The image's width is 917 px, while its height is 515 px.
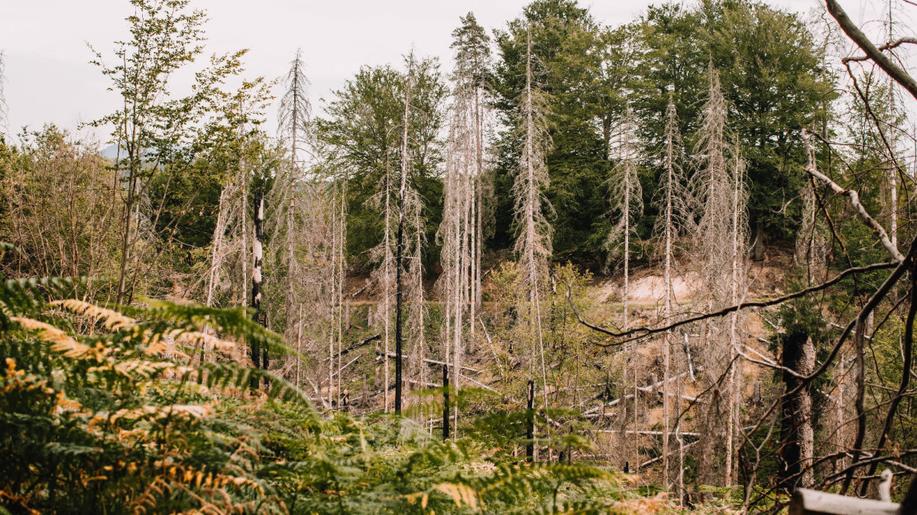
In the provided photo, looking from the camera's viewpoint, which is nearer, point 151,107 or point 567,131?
point 151,107

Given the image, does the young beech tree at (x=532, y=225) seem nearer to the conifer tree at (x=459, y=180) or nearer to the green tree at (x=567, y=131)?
the conifer tree at (x=459, y=180)

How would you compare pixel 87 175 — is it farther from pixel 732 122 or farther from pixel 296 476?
pixel 732 122

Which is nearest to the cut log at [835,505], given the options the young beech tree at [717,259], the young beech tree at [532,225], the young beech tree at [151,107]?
the young beech tree at [151,107]

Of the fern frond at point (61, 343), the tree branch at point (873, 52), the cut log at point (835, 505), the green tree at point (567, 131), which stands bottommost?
the cut log at point (835, 505)

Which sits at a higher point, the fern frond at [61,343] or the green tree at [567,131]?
the green tree at [567,131]

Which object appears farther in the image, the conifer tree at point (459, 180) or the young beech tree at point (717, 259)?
the conifer tree at point (459, 180)

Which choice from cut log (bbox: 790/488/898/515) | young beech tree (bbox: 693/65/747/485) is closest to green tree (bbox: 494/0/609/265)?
young beech tree (bbox: 693/65/747/485)

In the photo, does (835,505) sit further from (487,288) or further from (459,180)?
(487,288)

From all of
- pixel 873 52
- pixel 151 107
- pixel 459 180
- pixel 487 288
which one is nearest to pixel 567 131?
pixel 487 288

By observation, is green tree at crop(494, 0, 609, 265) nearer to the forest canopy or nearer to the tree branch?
the forest canopy

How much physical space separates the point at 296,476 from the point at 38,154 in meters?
16.9

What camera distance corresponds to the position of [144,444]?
2576mm

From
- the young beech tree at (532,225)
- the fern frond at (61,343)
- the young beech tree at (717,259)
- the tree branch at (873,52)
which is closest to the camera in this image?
the tree branch at (873,52)

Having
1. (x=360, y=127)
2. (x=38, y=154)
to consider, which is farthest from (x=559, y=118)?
(x=38, y=154)
